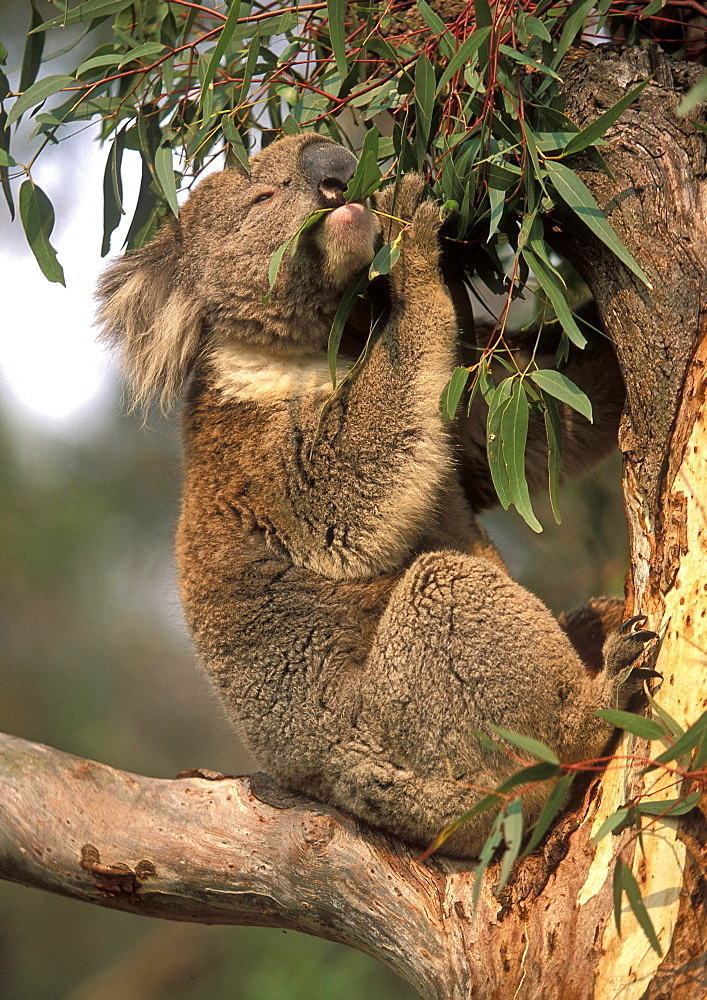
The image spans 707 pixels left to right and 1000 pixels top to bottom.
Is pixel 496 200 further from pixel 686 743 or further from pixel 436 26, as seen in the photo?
pixel 686 743

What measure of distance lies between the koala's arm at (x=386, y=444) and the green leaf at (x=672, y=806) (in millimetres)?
941

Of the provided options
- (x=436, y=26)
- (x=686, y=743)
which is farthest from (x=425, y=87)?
(x=686, y=743)

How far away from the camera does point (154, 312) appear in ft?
8.99

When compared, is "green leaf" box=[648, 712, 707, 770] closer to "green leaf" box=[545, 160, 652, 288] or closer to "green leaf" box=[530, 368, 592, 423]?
"green leaf" box=[530, 368, 592, 423]

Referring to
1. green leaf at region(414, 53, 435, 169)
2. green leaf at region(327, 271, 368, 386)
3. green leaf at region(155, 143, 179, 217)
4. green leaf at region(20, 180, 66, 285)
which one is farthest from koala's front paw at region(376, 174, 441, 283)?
green leaf at region(20, 180, 66, 285)

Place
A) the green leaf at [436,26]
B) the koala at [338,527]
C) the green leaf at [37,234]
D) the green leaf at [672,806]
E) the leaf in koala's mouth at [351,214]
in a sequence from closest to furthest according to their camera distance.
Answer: the green leaf at [672,806] < the green leaf at [436,26] < the koala at [338,527] < the leaf in koala's mouth at [351,214] < the green leaf at [37,234]

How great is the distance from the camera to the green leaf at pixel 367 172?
1.91 m

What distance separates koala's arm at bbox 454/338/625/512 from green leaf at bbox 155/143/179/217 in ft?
3.08

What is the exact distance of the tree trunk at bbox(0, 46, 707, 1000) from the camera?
69.5 inches

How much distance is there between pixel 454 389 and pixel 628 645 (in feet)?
2.40

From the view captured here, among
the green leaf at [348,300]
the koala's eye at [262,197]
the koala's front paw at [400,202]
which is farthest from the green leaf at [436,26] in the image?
the koala's eye at [262,197]

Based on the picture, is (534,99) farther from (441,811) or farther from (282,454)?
(441,811)

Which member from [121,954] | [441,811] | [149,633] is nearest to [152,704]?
[149,633]

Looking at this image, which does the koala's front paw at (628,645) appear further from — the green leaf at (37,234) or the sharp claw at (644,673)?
the green leaf at (37,234)
